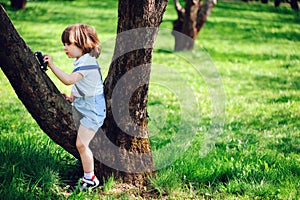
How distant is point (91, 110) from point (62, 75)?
0.39 meters

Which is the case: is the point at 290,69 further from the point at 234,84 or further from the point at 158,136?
the point at 158,136

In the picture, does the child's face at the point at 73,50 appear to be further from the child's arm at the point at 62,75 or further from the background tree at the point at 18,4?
the background tree at the point at 18,4

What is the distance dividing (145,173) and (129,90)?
754mm

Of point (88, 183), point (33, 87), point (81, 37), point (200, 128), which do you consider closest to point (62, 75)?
point (33, 87)

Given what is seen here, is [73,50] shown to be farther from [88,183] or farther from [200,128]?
[200,128]

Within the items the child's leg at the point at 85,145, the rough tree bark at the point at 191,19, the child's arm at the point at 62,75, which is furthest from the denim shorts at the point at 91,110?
the rough tree bark at the point at 191,19

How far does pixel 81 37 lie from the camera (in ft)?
12.9

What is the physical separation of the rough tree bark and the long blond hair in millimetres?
8169

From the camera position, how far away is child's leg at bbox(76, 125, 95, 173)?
4.02 metres

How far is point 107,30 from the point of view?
1530cm

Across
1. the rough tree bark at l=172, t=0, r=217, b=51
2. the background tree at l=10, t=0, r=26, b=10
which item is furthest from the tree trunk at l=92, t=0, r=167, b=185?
the background tree at l=10, t=0, r=26, b=10

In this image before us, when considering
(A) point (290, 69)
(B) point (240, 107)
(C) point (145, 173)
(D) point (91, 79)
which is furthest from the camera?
(A) point (290, 69)

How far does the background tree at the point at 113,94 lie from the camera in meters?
3.79

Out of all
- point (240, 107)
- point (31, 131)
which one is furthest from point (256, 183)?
point (240, 107)
